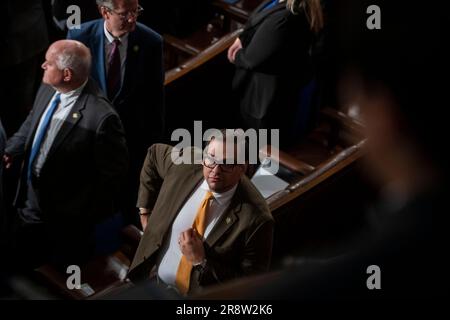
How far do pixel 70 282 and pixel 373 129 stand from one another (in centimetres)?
187

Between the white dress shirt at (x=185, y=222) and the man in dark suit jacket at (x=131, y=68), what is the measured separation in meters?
0.70

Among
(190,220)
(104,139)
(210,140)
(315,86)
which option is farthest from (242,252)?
(315,86)

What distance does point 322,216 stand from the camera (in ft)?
10.3

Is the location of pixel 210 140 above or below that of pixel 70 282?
above

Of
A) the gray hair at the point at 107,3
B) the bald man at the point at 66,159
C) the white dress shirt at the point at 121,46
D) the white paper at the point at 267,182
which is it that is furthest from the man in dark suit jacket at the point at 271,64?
the bald man at the point at 66,159

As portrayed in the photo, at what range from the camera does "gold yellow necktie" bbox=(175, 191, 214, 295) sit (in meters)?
2.29

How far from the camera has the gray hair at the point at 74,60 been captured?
2561 millimetres

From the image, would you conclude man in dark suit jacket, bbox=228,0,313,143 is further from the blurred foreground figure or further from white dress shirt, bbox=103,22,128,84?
the blurred foreground figure

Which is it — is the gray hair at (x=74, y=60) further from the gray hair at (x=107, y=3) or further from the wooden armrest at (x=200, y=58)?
the wooden armrest at (x=200, y=58)

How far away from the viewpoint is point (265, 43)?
10.2 ft

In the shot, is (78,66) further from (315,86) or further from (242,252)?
(315,86)

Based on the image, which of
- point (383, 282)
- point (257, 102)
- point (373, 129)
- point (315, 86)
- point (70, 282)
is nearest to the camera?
point (383, 282)
